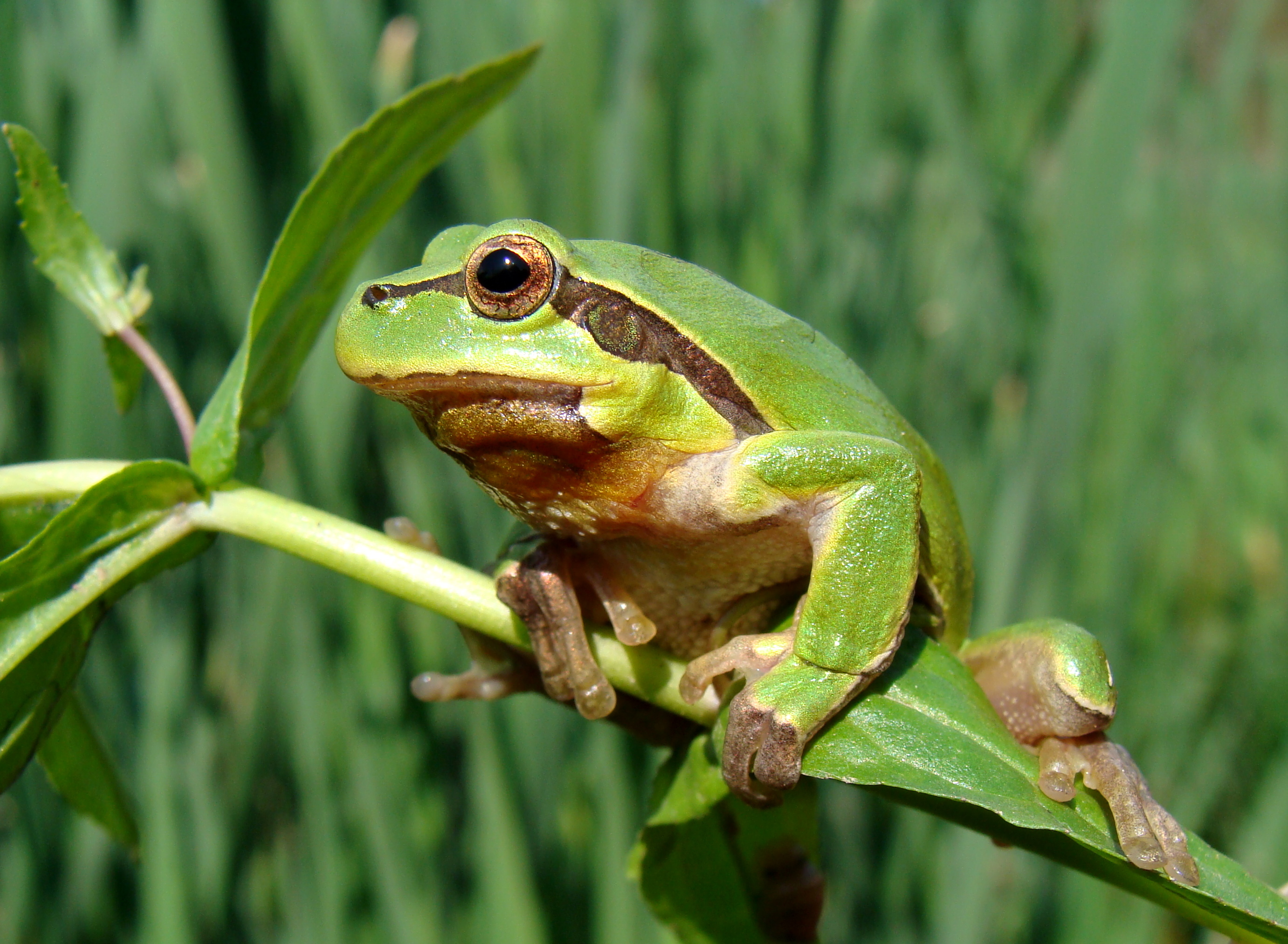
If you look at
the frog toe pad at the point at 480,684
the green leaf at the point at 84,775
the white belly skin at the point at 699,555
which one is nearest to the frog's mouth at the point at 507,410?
the white belly skin at the point at 699,555

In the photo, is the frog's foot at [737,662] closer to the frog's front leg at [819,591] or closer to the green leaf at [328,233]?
the frog's front leg at [819,591]

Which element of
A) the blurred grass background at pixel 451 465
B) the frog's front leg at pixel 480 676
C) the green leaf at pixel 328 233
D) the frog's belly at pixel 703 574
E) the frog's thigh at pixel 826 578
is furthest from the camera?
the blurred grass background at pixel 451 465

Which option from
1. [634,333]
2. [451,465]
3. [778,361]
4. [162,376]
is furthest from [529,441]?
[451,465]

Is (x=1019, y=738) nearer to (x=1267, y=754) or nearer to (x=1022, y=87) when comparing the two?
(x=1022, y=87)

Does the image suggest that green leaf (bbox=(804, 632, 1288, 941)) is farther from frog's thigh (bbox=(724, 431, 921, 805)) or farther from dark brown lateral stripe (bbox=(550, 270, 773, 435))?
dark brown lateral stripe (bbox=(550, 270, 773, 435))

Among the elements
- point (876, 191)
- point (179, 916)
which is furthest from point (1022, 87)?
point (179, 916)

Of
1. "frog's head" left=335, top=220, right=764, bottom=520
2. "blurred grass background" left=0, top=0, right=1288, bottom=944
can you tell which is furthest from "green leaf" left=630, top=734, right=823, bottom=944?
"blurred grass background" left=0, top=0, right=1288, bottom=944

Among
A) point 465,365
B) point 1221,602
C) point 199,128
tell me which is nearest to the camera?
point 465,365
